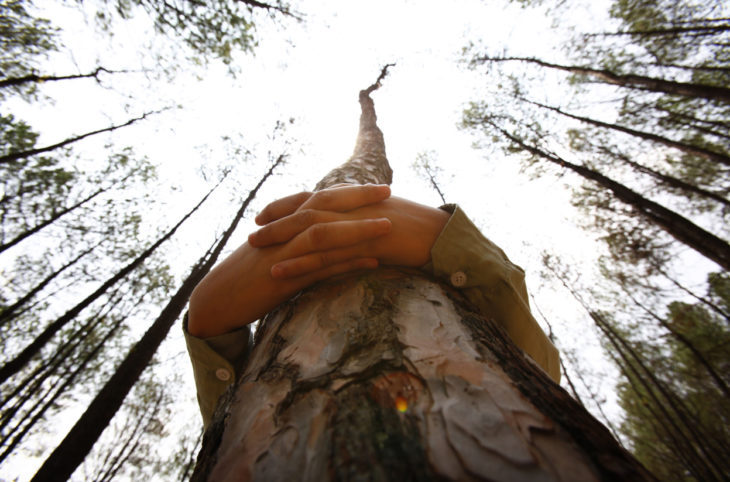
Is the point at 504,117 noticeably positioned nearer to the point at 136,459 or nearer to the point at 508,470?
the point at 508,470

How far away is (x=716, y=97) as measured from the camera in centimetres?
576

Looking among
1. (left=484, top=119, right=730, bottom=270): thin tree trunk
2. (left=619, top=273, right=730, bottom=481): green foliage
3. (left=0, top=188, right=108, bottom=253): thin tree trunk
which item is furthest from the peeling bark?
(left=619, top=273, right=730, bottom=481): green foliage

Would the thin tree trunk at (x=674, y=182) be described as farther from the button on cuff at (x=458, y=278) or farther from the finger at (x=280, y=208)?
the finger at (x=280, y=208)

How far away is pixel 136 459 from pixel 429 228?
25.0m

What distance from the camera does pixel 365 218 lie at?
107cm

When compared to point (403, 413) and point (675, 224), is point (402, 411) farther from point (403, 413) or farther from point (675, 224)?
point (675, 224)

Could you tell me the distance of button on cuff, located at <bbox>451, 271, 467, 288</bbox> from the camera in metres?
1.05

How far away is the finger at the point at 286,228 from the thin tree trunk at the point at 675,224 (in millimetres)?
8520

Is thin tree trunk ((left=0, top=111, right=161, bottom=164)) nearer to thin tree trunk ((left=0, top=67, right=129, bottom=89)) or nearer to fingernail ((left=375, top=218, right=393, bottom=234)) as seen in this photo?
thin tree trunk ((left=0, top=67, right=129, bottom=89))

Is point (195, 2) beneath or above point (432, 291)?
above

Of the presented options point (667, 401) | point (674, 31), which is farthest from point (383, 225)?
point (667, 401)

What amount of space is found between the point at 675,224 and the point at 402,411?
9.95 metres

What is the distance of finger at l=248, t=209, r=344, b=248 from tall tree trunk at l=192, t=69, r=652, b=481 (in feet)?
1.12

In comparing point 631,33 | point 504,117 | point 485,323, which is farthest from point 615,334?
point 485,323
